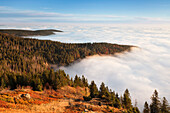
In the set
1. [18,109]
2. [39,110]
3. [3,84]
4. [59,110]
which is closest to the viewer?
[18,109]

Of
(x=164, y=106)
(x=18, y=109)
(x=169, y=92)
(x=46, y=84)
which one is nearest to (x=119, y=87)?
(x=169, y=92)

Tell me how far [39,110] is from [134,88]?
198m

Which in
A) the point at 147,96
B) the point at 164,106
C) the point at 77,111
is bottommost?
the point at 147,96

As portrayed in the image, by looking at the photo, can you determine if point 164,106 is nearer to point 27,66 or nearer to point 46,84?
point 46,84

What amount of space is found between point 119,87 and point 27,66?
528ft

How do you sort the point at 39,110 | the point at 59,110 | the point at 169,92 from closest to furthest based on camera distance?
the point at 39,110, the point at 59,110, the point at 169,92

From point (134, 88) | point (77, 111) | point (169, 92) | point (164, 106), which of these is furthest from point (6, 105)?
point (169, 92)

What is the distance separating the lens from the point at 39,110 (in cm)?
3397

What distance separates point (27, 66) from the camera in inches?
7672

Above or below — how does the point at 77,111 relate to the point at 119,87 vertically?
above

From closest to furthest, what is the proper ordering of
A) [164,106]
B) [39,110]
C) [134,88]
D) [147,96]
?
[39,110], [164,106], [147,96], [134,88]

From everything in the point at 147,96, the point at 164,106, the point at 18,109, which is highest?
the point at 18,109

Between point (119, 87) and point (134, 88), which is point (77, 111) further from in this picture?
point (134, 88)

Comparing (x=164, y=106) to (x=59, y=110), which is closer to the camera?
(x=59, y=110)
